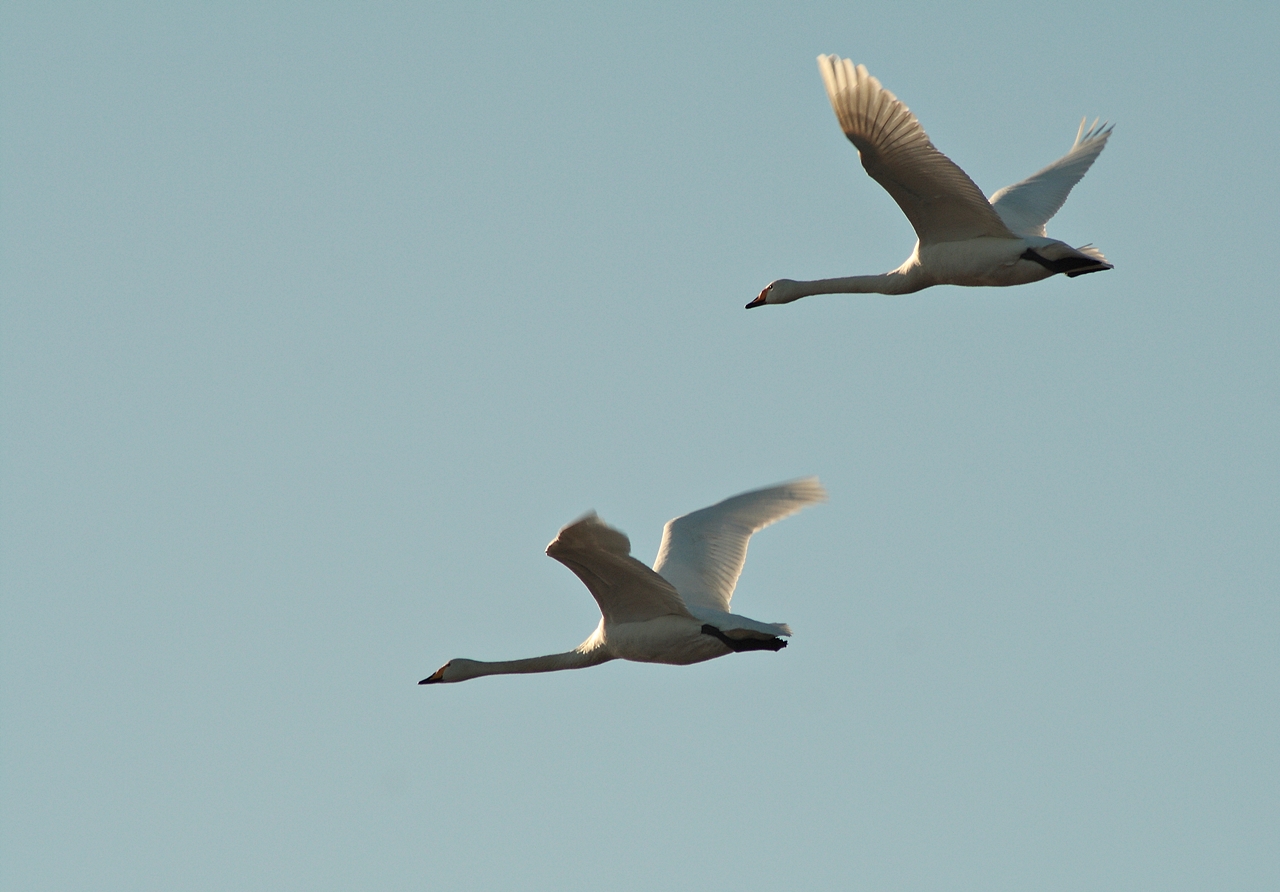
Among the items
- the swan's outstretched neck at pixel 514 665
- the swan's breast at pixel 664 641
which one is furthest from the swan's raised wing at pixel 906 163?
the swan's outstretched neck at pixel 514 665

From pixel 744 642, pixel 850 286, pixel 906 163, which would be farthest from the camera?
pixel 850 286

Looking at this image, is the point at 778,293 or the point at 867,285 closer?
the point at 867,285

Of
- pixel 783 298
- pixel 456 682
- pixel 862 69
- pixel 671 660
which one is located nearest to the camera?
pixel 862 69

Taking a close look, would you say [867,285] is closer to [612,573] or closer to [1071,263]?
[1071,263]

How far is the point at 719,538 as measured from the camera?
70.8 ft

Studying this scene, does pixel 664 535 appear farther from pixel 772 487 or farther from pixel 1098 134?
pixel 1098 134

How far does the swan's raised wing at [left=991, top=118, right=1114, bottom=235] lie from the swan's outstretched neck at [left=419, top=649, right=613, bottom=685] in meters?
6.93

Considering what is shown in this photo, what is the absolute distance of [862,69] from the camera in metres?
17.1

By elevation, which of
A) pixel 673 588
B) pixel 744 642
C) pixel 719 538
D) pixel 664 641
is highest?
pixel 719 538

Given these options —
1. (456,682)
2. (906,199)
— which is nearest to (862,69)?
(906,199)

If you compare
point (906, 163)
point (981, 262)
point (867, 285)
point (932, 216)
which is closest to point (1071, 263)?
point (981, 262)

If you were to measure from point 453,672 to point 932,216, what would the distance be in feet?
23.5

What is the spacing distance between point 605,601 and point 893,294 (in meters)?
5.28

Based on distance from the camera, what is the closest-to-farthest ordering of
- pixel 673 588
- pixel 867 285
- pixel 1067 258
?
pixel 673 588 < pixel 1067 258 < pixel 867 285
